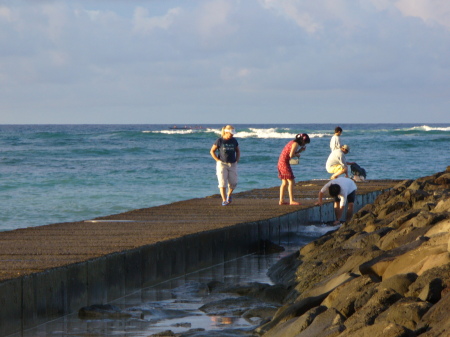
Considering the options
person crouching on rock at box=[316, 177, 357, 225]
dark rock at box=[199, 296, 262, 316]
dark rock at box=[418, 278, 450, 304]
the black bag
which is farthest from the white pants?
dark rock at box=[418, 278, 450, 304]

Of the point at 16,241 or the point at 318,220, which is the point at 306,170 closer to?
the point at 318,220

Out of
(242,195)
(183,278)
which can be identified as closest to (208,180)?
(242,195)

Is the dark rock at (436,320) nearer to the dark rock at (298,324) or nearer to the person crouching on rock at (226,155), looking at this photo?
the dark rock at (298,324)

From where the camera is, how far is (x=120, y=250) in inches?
298

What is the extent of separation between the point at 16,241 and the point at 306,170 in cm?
2287

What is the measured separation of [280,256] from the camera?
10336mm

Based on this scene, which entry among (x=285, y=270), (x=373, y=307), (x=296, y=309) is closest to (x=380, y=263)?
(x=296, y=309)

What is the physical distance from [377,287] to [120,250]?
3107 millimetres

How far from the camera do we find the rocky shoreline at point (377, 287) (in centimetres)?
428

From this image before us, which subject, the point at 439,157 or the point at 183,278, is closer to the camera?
the point at 183,278

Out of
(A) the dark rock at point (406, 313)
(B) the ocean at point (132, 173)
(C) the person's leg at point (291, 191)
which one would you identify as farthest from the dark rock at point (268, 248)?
(A) the dark rock at point (406, 313)

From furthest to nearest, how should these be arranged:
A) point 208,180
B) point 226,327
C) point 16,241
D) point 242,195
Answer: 1. point 208,180
2. point 242,195
3. point 16,241
4. point 226,327

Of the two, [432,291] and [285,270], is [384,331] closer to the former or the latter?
[432,291]

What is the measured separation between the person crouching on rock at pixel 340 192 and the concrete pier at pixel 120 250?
33cm
